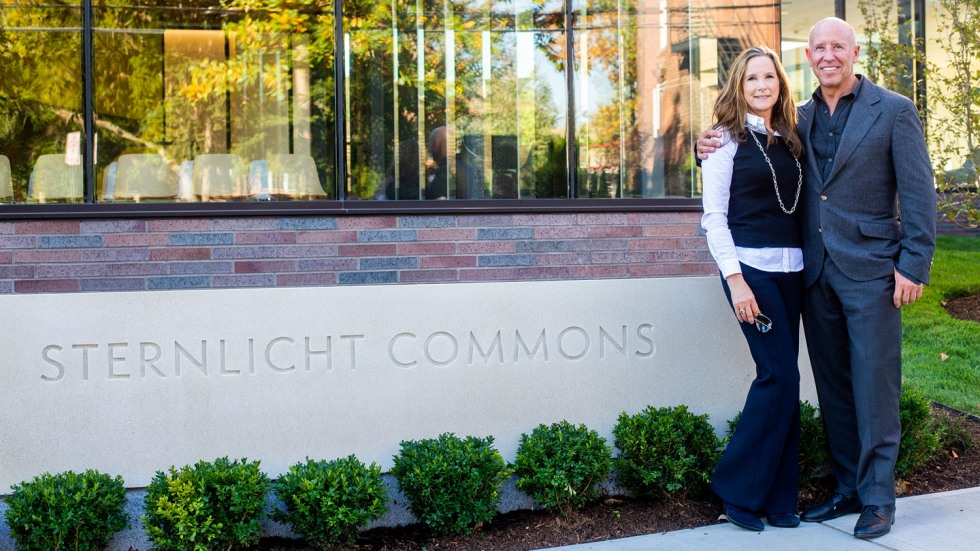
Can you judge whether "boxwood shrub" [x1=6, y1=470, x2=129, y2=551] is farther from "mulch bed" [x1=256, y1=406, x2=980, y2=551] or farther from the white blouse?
the white blouse

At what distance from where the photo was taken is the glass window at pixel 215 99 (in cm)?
596

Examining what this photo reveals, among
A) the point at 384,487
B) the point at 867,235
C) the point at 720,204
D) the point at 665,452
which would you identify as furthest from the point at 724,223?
the point at 384,487

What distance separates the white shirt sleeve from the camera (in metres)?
3.80

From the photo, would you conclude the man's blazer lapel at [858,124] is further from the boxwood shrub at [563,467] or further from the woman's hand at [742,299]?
the boxwood shrub at [563,467]

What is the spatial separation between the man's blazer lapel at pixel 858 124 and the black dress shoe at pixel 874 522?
4.40ft

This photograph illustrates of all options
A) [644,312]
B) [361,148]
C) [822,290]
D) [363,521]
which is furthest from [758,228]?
[361,148]

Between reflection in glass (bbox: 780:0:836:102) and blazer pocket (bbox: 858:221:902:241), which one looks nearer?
blazer pocket (bbox: 858:221:902:241)

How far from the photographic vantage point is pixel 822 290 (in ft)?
12.9

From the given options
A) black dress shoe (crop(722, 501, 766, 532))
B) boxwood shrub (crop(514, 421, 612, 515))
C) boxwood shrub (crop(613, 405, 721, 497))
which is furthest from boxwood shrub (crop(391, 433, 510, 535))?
black dress shoe (crop(722, 501, 766, 532))

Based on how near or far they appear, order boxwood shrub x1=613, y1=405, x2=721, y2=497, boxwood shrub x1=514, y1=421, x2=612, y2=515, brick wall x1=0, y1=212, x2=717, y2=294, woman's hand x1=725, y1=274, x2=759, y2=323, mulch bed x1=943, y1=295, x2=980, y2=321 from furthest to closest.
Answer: mulch bed x1=943, y1=295, x2=980, y2=321 → brick wall x1=0, y1=212, x2=717, y2=294 → boxwood shrub x1=613, y1=405, x2=721, y2=497 → boxwood shrub x1=514, y1=421, x2=612, y2=515 → woman's hand x1=725, y1=274, x2=759, y2=323

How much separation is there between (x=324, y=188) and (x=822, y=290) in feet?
10.8

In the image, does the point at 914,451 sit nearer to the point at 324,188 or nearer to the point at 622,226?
the point at 622,226

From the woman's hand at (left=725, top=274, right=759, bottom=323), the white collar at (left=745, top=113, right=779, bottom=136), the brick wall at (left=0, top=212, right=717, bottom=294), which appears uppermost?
the white collar at (left=745, top=113, right=779, bottom=136)

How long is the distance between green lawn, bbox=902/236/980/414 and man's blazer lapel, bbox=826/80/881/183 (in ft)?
9.23
